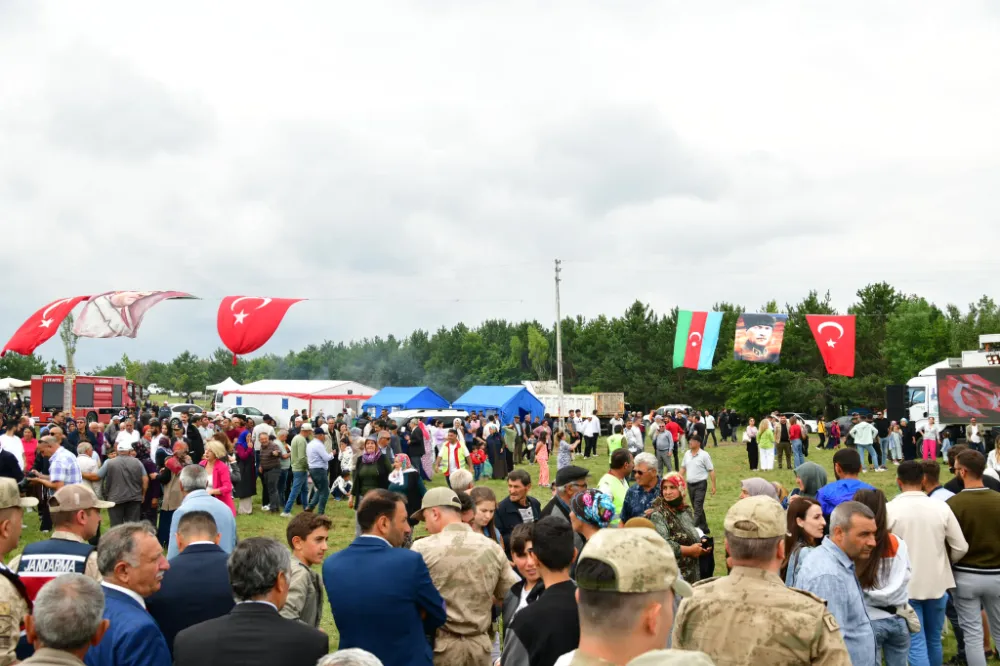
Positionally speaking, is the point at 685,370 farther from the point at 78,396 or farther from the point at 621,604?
the point at 621,604

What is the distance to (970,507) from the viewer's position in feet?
18.6

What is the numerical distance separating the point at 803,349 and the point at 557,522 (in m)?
55.7

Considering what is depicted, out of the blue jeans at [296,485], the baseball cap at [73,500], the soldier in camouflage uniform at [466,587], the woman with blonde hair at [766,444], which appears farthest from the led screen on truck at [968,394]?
the baseball cap at [73,500]

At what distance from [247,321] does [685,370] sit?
52509 millimetres

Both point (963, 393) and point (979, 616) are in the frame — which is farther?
point (963, 393)

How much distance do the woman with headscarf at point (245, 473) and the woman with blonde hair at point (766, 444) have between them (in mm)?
13314

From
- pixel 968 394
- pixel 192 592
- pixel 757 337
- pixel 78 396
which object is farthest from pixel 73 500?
pixel 78 396

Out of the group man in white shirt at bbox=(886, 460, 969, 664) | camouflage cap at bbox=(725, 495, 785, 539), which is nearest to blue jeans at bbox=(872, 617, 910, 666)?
man in white shirt at bbox=(886, 460, 969, 664)

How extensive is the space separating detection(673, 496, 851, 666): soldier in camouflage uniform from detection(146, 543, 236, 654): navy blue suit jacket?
2.32 m

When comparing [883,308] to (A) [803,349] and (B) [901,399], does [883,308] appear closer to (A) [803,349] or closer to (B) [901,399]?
(A) [803,349]

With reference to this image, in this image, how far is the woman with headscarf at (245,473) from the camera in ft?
46.6

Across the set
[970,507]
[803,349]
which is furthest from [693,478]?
[803,349]

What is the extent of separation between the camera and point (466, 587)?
409 centimetres

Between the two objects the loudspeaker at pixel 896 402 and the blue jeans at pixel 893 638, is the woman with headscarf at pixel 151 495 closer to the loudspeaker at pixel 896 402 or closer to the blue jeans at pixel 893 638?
the blue jeans at pixel 893 638
